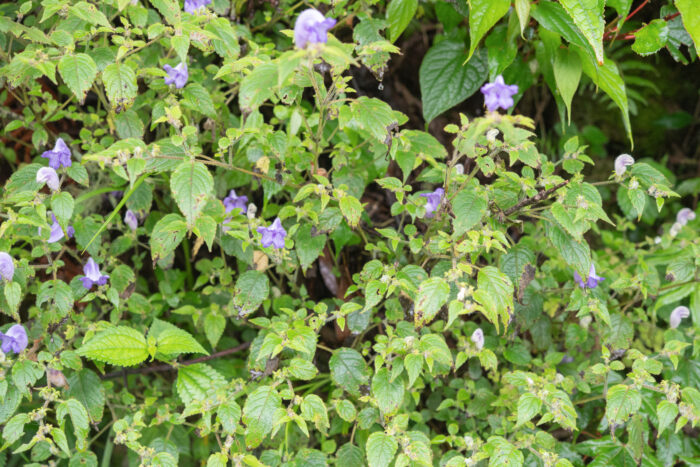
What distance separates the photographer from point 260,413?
1.04 meters

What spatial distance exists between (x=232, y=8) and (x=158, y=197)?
561 millimetres

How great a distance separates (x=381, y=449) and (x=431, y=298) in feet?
1.11

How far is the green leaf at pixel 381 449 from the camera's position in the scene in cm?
106

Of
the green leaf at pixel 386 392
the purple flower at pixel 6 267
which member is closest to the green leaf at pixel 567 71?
the green leaf at pixel 386 392

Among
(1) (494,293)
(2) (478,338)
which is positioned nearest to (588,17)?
(1) (494,293)

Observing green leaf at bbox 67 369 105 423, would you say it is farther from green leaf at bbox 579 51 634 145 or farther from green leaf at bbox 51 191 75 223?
green leaf at bbox 579 51 634 145

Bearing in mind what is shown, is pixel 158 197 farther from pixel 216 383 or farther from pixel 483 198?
pixel 483 198

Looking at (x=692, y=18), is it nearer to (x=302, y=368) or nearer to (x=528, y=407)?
(x=528, y=407)

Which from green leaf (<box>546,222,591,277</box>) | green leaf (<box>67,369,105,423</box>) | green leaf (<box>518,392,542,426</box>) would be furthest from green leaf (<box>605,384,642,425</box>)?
green leaf (<box>67,369,105,423</box>)

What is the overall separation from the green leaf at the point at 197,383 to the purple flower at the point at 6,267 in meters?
0.40

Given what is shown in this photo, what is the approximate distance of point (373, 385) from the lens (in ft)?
3.67

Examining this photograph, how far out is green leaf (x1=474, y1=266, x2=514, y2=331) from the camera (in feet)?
3.13

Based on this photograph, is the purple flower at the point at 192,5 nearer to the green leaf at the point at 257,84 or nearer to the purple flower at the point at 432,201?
the green leaf at the point at 257,84

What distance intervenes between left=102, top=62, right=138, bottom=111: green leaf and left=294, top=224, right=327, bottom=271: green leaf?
45cm
